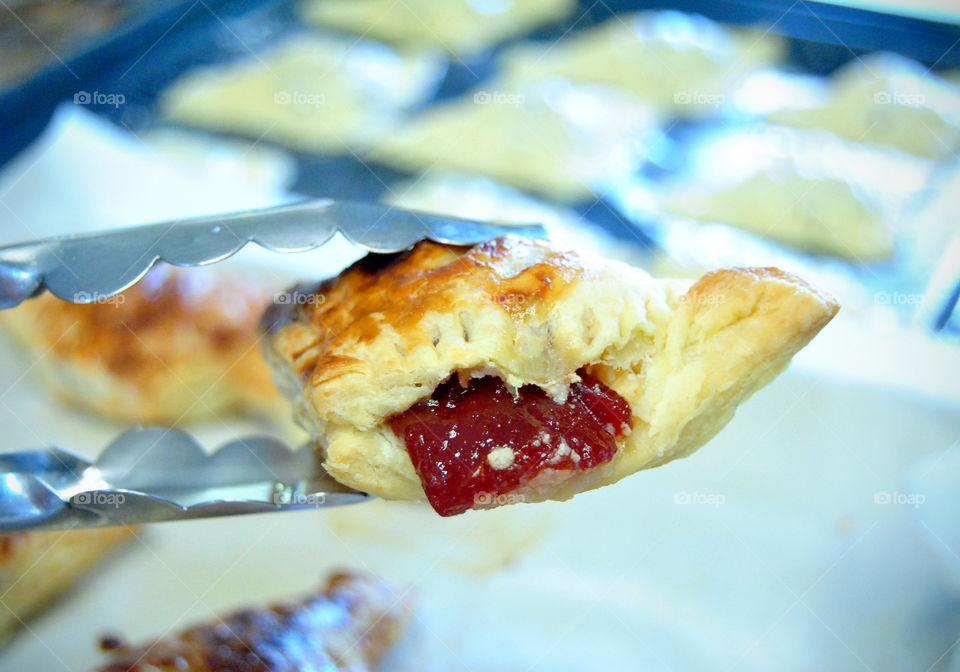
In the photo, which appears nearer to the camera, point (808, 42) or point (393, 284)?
point (393, 284)

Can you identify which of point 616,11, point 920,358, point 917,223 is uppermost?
point 616,11

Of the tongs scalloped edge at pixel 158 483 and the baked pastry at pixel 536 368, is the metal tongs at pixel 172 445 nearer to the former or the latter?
the tongs scalloped edge at pixel 158 483

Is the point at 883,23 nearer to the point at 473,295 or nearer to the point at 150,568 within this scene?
the point at 473,295

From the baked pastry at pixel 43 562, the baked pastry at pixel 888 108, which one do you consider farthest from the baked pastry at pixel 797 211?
the baked pastry at pixel 43 562

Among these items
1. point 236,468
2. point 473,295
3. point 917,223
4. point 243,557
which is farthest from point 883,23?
point 243,557

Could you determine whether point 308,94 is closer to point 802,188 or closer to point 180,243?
point 180,243

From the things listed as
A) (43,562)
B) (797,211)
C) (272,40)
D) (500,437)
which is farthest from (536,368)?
(272,40)
